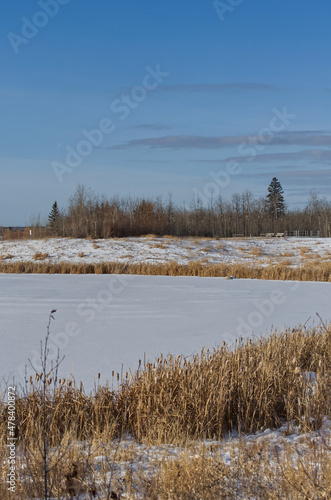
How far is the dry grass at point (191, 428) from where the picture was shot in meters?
2.48

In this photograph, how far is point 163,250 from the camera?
24656mm

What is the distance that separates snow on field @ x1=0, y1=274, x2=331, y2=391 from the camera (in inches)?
223

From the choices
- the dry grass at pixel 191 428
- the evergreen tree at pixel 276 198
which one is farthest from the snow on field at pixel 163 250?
the evergreen tree at pixel 276 198

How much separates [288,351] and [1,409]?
111 inches

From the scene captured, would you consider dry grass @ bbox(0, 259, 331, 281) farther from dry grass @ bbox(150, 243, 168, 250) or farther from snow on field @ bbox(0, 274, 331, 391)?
dry grass @ bbox(150, 243, 168, 250)

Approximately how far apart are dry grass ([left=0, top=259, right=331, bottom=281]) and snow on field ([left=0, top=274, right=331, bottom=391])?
1.74 metres

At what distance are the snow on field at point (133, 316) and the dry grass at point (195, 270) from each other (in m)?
1.74

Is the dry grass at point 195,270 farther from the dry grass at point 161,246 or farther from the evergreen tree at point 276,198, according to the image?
the evergreen tree at point 276,198

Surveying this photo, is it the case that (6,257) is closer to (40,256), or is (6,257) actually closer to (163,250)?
(40,256)

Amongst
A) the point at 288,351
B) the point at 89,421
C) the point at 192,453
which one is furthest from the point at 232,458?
the point at 288,351

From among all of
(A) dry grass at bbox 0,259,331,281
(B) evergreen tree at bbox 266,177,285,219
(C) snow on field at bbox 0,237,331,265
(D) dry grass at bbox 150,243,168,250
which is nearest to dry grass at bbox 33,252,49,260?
(C) snow on field at bbox 0,237,331,265

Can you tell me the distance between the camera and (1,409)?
3.51 metres

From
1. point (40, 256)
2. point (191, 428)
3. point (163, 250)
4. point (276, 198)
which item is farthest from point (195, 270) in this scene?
point (276, 198)

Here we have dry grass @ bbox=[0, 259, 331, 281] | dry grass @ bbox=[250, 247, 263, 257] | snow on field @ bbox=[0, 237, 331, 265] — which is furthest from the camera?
dry grass @ bbox=[250, 247, 263, 257]
